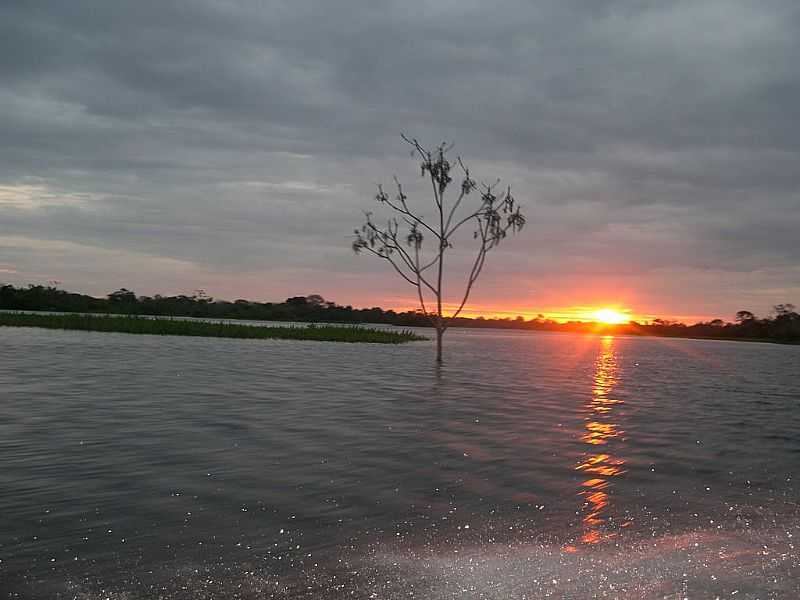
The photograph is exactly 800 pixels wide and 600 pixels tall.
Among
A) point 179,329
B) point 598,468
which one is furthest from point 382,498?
point 179,329

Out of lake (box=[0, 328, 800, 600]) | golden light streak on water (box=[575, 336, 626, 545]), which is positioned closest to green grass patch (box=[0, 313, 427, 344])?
lake (box=[0, 328, 800, 600])

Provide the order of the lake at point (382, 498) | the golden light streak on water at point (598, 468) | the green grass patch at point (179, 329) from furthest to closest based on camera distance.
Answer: the green grass patch at point (179, 329) → the golden light streak on water at point (598, 468) → the lake at point (382, 498)

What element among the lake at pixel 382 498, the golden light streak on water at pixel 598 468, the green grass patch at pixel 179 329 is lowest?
the golden light streak on water at pixel 598 468

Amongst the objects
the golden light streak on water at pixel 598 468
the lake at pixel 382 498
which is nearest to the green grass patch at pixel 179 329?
the lake at pixel 382 498

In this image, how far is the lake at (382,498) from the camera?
555 centimetres

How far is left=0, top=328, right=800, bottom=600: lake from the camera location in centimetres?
555

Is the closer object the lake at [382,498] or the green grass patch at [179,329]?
the lake at [382,498]

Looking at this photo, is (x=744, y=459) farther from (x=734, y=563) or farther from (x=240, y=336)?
(x=240, y=336)

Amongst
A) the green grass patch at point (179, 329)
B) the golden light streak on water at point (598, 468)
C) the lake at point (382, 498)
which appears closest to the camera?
the lake at point (382, 498)

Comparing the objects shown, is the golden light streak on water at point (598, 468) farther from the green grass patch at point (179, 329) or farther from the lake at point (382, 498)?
the green grass patch at point (179, 329)

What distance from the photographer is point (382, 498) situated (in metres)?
8.19

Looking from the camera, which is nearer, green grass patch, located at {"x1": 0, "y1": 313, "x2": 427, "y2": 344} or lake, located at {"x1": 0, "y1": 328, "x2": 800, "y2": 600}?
lake, located at {"x1": 0, "y1": 328, "x2": 800, "y2": 600}

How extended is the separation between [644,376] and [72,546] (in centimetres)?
3106

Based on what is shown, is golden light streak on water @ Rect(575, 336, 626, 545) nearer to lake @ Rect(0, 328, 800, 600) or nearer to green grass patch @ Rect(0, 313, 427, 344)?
lake @ Rect(0, 328, 800, 600)
